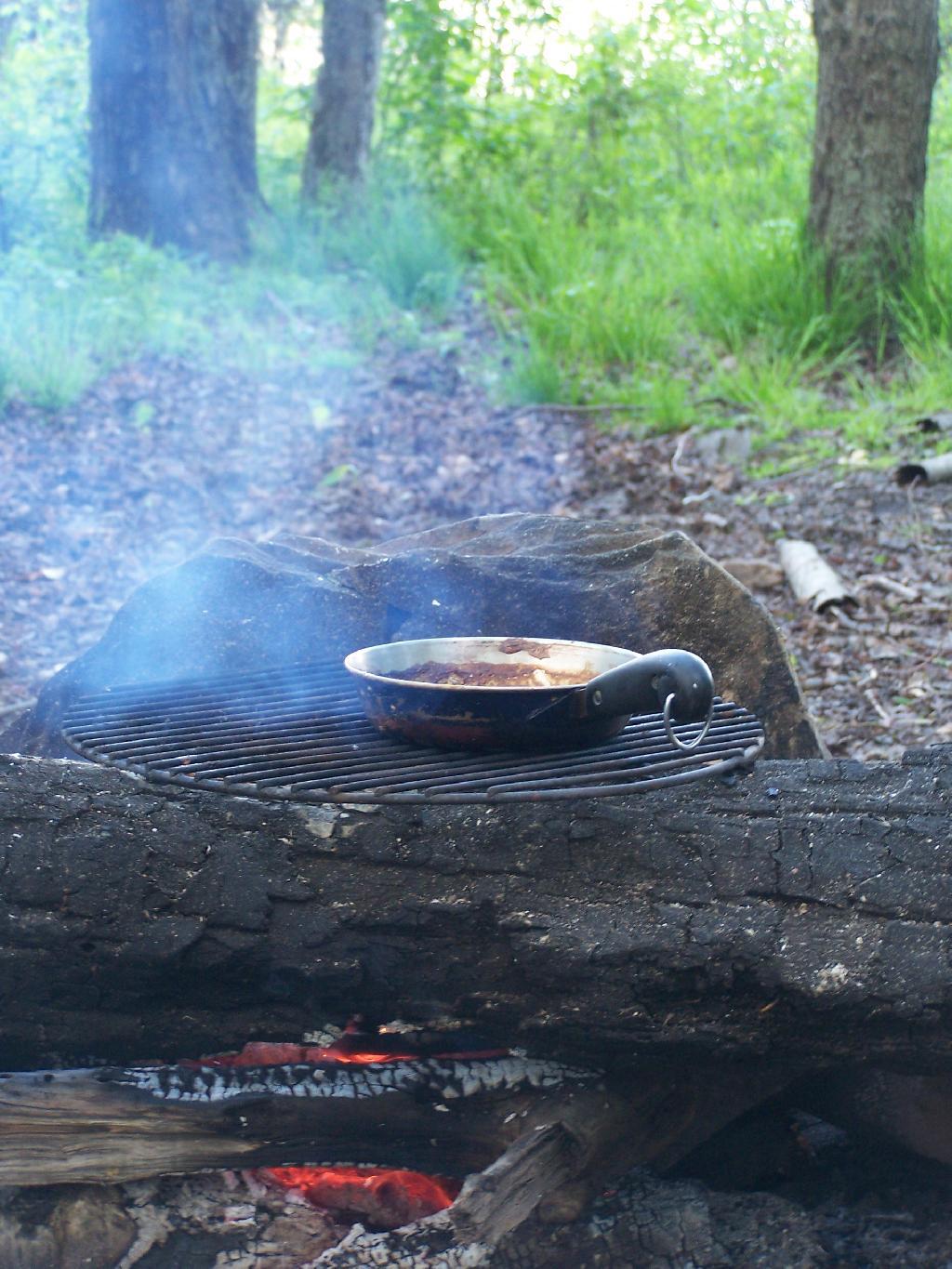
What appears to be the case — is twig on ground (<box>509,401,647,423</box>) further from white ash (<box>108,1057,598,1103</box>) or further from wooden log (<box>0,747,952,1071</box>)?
white ash (<box>108,1057,598,1103</box>)

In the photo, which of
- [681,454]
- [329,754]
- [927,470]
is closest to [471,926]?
[329,754]

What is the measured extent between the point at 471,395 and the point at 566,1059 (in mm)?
6034

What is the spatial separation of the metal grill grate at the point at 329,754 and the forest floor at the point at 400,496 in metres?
1.93

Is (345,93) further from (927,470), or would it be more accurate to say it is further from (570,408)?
(927,470)

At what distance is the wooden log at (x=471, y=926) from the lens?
1.97 meters

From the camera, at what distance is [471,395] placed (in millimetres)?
7719

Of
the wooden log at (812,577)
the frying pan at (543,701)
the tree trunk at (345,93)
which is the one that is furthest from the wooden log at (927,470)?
the tree trunk at (345,93)

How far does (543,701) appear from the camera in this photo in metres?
1.93

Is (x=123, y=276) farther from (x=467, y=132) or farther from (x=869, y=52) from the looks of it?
(x=869, y=52)

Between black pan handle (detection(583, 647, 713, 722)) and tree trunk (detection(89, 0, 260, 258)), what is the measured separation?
767cm

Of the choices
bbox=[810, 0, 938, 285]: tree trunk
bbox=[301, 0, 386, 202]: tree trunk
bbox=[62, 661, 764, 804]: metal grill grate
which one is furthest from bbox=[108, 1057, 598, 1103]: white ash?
bbox=[301, 0, 386, 202]: tree trunk

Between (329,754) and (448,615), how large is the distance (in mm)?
1001

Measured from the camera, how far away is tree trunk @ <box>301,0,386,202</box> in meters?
10.1

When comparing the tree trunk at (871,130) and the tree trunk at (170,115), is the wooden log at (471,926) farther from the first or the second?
the tree trunk at (170,115)
